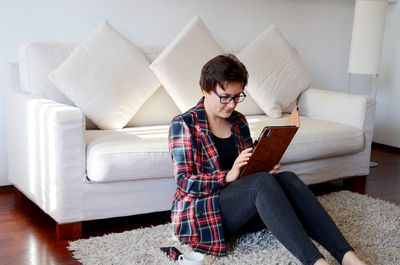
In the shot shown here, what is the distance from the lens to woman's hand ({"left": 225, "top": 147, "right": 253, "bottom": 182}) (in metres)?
1.80

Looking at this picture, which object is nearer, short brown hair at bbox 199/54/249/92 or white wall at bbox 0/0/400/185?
short brown hair at bbox 199/54/249/92

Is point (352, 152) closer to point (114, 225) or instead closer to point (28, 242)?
point (114, 225)

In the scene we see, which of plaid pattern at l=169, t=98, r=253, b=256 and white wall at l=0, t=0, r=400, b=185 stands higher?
white wall at l=0, t=0, r=400, b=185

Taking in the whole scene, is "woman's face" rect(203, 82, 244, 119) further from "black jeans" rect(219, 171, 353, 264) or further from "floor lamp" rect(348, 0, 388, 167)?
"floor lamp" rect(348, 0, 388, 167)

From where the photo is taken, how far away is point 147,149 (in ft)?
7.35

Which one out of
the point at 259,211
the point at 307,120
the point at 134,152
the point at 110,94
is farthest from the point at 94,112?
the point at 307,120

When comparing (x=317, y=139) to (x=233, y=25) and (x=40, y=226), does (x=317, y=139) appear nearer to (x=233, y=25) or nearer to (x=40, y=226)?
(x=233, y=25)

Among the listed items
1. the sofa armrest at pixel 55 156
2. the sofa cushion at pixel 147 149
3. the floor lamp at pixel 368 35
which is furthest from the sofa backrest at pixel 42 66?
the floor lamp at pixel 368 35

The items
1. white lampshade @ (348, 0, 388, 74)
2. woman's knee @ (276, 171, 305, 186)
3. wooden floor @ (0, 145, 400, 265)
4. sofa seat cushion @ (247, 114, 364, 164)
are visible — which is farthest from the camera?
white lampshade @ (348, 0, 388, 74)

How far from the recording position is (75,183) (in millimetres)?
2150

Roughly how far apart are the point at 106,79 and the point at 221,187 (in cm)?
110

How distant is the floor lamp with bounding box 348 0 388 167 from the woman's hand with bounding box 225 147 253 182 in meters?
2.31

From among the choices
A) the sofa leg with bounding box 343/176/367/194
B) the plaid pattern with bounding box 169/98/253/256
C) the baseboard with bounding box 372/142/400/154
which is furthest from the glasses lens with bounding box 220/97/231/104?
the baseboard with bounding box 372/142/400/154

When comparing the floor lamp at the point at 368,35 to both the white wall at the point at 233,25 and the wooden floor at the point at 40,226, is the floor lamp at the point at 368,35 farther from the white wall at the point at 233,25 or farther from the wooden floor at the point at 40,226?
the wooden floor at the point at 40,226
